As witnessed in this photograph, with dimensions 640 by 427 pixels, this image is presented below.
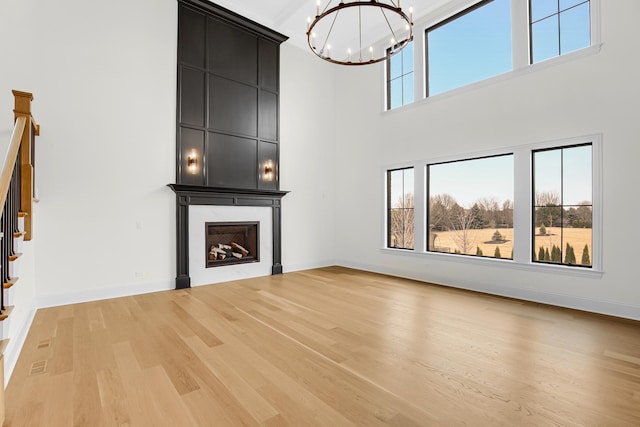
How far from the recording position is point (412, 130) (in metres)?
5.70

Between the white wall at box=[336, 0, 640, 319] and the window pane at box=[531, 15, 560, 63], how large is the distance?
28 centimetres

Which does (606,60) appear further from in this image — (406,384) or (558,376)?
(406,384)

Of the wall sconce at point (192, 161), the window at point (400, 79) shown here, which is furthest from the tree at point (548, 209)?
the wall sconce at point (192, 161)

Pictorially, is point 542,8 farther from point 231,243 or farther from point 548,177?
point 231,243

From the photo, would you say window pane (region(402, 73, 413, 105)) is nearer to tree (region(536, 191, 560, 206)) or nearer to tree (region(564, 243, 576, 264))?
tree (region(536, 191, 560, 206))

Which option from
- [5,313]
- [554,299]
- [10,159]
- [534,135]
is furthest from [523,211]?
[10,159]

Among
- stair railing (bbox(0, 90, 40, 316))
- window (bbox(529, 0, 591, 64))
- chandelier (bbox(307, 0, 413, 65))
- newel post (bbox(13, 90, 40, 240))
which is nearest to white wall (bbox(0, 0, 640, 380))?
window (bbox(529, 0, 591, 64))

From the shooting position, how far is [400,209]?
6.03 meters

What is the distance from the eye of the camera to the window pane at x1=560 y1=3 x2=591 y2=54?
3.92m

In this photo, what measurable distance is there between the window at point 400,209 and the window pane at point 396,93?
1.32m

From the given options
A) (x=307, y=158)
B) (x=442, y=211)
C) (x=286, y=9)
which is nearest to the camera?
(x=442, y=211)

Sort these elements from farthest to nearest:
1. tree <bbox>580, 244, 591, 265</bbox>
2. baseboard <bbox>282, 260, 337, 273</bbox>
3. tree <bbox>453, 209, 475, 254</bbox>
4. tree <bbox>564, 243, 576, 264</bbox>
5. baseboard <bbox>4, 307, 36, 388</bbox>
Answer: baseboard <bbox>282, 260, 337, 273</bbox> < tree <bbox>453, 209, 475, 254</bbox> < tree <bbox>564, 243, 576, 264</bbox> < tree <bbox>580, 244, 591, 265</bbox> < baseboard <bbox>4, 307, 36, 388</bbox>

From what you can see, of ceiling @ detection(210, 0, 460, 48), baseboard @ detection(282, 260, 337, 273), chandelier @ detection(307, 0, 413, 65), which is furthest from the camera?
baseboard @ detection(282, 260, 337, 273)

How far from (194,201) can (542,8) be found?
5839mm
